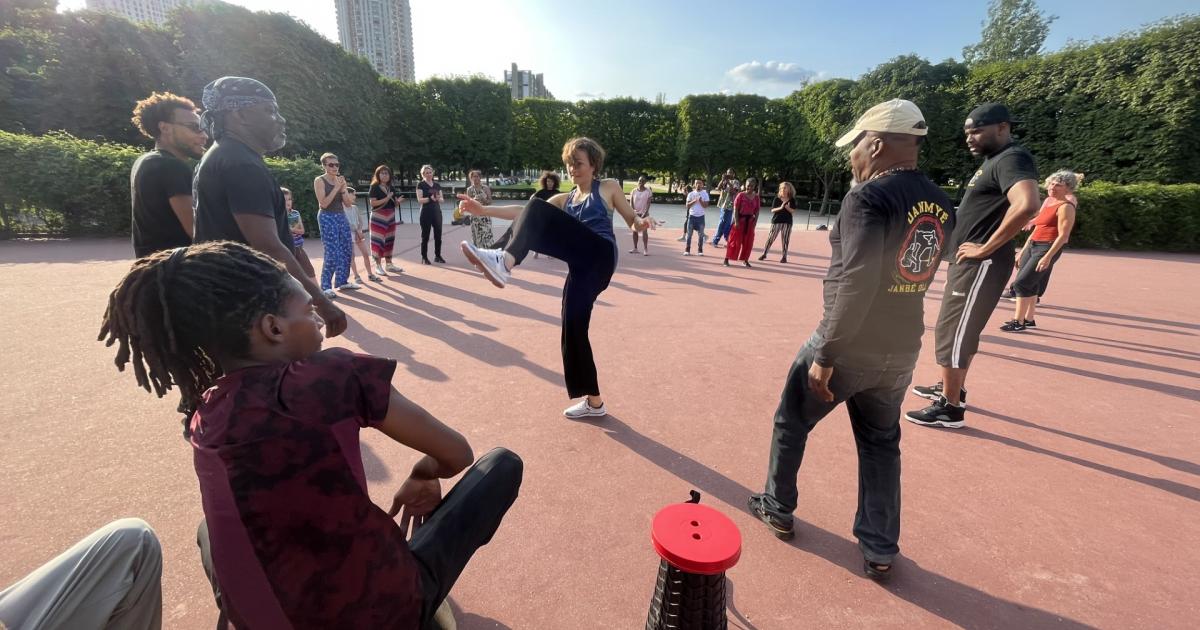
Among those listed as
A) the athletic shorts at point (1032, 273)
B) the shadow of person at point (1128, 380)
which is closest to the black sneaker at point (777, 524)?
the shadow of person at point (1128, 380)

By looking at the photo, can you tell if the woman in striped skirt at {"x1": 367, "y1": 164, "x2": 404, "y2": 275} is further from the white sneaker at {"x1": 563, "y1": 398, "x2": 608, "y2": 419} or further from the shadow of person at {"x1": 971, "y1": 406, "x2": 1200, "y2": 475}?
the shadow of person at {"x1": 971, "y1": 406, "x2": 1200, "y2": 475}

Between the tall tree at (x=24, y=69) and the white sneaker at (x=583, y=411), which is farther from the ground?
the tall tree at (x=24, y=69)

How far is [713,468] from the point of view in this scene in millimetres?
3223

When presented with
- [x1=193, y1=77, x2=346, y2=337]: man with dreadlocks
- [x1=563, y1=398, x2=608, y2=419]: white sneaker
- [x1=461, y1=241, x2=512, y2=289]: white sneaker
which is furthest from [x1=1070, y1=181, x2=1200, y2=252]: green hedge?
[x1=193, y1=77, x2=346, y2=337]: man with dreadlocks

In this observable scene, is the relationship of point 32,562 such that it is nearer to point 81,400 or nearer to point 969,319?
point 81,400

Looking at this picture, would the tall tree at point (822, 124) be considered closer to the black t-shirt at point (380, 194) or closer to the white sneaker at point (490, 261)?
the black t-shirt at point (380, 194)

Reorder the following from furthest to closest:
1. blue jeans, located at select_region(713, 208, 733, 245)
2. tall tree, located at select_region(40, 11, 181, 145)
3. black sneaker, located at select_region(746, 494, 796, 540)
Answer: tall tree, located at select_region(40, 11, 181, 145), blue jeans, located at select_region(713, 208, 733, 245), black sneaker, located at select_region(746, 494, 796, 540)

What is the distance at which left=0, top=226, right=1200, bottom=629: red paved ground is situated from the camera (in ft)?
7.34

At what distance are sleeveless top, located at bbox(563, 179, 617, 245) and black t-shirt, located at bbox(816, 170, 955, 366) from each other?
1710mm

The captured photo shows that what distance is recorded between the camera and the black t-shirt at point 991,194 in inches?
129

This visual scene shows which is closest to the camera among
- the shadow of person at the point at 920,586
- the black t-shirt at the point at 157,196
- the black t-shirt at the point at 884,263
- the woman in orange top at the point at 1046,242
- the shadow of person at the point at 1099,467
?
the black t-shirt at the point at 884,263

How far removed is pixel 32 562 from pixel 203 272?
7.88 ft

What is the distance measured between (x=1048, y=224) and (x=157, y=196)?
9.27 m

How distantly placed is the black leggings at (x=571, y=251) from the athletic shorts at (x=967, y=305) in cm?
260
